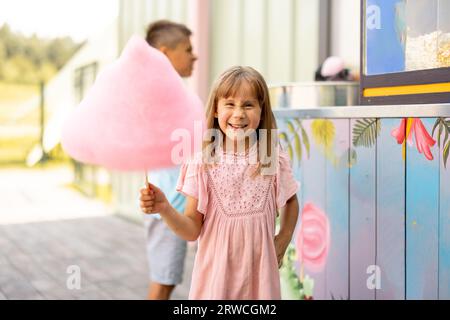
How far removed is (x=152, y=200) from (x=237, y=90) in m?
0.33

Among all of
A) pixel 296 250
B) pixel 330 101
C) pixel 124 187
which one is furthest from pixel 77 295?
pixel 124 187

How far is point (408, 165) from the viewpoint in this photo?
1.61 metres

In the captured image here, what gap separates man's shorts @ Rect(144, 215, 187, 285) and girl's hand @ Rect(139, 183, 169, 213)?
0.89m

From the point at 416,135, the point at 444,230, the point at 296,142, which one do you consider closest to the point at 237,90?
the point at 416,135

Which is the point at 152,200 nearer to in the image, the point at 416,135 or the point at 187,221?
the point at 187,221

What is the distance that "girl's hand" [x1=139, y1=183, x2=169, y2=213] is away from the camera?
118 cm

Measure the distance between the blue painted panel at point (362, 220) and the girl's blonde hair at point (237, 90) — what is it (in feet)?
1.52

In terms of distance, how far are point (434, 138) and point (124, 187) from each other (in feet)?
12.4

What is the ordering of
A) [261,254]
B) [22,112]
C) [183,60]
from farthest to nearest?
[22,112] → [183,60] → [261,254]

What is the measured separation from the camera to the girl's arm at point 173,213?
1.19 metres

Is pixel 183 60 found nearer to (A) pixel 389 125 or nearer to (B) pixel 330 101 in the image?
(B) pixel 330 101

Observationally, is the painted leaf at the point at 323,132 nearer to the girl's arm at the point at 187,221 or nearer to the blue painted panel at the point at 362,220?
the blue painted panel at the point at 362,220

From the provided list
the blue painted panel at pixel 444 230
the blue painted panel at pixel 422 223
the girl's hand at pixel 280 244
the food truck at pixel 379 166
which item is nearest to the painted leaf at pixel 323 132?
the food truck at pixel 379 166

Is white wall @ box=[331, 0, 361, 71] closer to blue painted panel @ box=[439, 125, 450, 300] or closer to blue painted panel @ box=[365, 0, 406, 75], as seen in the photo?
blue painted panel @ box=[365, 0, 406, 75]
